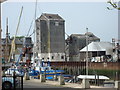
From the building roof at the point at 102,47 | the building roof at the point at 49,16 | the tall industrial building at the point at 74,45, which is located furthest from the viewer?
the tall industrial building at the point at 74,45

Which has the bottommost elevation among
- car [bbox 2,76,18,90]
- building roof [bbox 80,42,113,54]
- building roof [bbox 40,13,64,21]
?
car [bbox 2,76,18,90]

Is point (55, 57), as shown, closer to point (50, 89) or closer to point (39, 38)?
point (39, 38)

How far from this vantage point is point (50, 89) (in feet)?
77.1

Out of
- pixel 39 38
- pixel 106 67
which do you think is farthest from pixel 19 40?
pixel 106 67

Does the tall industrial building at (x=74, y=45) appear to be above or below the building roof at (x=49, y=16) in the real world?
below

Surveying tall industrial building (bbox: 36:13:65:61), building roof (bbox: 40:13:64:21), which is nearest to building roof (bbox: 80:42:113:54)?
tall industrial building (bbox: 36:13:65:61)

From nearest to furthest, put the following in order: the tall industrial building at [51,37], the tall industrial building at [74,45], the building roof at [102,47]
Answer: the building roof at [102,47]
the tall industrial building at [51,37]
the tall industrial building at [74,45]

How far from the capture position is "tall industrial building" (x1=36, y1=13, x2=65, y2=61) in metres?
123

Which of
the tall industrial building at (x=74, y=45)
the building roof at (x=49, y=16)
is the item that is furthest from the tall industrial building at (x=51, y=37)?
the tall industrial building at (x=74, y=45)

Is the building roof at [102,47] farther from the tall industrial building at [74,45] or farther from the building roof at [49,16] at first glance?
the building roof at [49,16]

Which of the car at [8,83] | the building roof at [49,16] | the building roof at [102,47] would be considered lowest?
the car at [8,83]

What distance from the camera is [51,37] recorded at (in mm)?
125250

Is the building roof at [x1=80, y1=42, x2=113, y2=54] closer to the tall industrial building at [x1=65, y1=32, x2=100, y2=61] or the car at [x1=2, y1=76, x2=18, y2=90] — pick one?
the tall industrial building at [x1=65, y1=32, x2=100, y2=61]

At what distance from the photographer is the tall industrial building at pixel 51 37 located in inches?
4850
